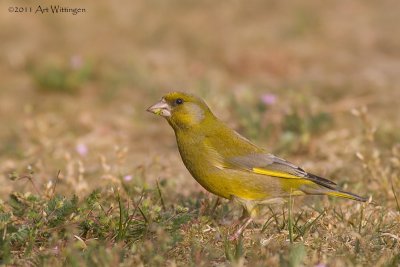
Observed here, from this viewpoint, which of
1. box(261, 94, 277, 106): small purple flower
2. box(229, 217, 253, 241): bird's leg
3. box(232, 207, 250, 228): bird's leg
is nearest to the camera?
box(229, 217, 253, 241): bird's leg

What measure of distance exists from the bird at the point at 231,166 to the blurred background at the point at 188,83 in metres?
0.79

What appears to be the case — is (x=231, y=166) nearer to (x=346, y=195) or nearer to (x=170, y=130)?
(x=346, y=195)

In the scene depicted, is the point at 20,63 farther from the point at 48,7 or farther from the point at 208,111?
the point at 208,111

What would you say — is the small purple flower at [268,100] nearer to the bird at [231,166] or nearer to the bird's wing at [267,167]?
the bird at [231,166]

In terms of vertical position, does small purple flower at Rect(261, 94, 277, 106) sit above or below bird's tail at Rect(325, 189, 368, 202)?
above

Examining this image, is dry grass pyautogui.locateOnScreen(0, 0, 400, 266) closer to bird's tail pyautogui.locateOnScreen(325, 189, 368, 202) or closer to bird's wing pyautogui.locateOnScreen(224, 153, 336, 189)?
bird's tail pyautogui.locateOnScreen(325, 189, 368, 202)

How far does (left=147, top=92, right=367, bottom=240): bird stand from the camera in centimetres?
478

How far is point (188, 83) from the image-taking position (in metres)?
9.55

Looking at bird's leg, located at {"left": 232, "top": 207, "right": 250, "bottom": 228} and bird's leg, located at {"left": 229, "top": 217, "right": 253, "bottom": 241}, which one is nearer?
bird's leg, located at {"left": 229, "top": 217, "right": 253, "bottom": 241}

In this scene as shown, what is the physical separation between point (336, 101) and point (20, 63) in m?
4.56

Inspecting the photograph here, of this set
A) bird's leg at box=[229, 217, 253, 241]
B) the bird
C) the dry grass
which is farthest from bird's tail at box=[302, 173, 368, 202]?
bird's leg at box=[229, 217, 253, 241]

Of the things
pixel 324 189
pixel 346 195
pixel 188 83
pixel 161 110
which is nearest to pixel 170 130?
pixel 188 83

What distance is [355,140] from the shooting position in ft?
22.8

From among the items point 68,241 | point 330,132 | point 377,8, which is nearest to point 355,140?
point 330,132
